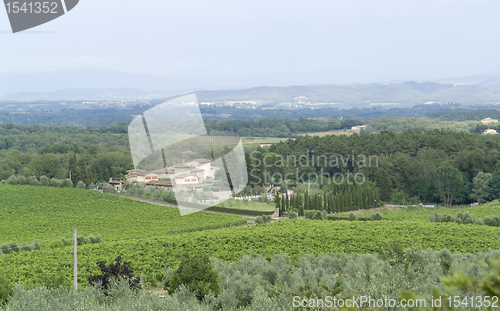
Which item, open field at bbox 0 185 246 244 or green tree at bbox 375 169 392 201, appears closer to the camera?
open field at bbox 0 185 246 244

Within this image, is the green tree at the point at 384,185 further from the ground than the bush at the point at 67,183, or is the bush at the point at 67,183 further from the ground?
the bush at the point at 67,183

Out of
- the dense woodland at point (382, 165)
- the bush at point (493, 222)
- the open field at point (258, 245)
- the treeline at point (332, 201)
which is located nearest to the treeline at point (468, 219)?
the bush at point (493, 222)

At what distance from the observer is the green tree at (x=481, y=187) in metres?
45.2

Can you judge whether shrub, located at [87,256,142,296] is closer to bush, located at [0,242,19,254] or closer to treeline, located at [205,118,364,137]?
bush, located at [0,242,19,254]

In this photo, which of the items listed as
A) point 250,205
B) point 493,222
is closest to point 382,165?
point 250,205

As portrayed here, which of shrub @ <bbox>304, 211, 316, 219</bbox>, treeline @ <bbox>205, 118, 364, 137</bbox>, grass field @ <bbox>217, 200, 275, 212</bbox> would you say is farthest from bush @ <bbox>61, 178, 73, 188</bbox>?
treeline @ <bbox>205, 118, 364, 137</bbox>

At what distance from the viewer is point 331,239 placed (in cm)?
2289

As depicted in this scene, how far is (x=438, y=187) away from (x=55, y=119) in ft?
509

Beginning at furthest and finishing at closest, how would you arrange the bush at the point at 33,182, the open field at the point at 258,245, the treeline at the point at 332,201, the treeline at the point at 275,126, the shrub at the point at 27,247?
the treeline at the point at 275,126
the bush at the point at 33,182
the treeline at the point at 332,201
the shrub at the point at 27,247
the open field at the point at 258,245

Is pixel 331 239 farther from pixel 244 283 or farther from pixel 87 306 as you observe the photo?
pixel 87 306

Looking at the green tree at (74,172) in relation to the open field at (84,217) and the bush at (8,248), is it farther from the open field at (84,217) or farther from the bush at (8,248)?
the bush at (8,248)

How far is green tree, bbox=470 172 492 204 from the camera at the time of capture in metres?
45.2

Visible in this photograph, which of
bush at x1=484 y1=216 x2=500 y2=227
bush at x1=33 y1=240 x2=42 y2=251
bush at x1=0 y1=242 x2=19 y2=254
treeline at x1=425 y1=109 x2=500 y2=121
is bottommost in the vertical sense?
treeline at x1=425 y1=109 x2=500 y2=121

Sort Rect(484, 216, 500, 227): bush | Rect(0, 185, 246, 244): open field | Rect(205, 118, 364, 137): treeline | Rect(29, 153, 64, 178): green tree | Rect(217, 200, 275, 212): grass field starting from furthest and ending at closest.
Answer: Rect(205, 118, 364, 137): treeline < Rect(29, 153, 64, 178): green tree < Rect(217, 200, 275, 212): grass field < Rect(0, 185, 246, 244): open field < Rect(484, 216, 500, 227): bush
